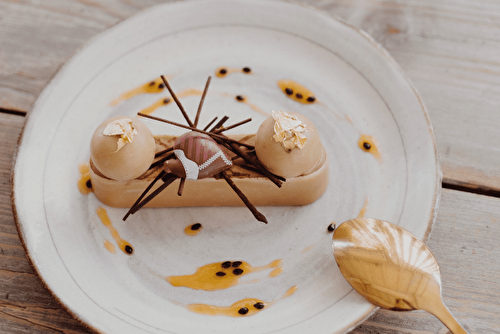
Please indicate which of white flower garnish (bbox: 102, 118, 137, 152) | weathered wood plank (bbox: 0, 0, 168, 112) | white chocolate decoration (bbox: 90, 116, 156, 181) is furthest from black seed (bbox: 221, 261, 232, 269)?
weathered wood plank (bbox: 0, 0, 168, 112)

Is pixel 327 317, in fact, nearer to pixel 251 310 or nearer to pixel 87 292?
pixel 251 310

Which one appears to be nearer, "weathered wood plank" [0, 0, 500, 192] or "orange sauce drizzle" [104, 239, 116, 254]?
"orange sauce drizzle" [104, 239, 116, 254]

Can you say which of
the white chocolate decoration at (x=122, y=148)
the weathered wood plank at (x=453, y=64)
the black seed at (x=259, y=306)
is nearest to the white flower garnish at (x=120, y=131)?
the white chocolate decoration at (x=122, y=148)

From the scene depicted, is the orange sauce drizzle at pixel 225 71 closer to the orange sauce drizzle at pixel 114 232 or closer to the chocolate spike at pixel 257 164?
the chocolate spike at pixel 257 164

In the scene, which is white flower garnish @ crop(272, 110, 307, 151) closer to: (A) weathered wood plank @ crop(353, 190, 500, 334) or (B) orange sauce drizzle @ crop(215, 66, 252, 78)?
(B) orange sauce drizzle @ crop(215, 66, 252, 78)

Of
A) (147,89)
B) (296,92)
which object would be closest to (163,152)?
(147,89)

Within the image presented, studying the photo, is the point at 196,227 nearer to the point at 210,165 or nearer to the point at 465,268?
the point at 210,165
